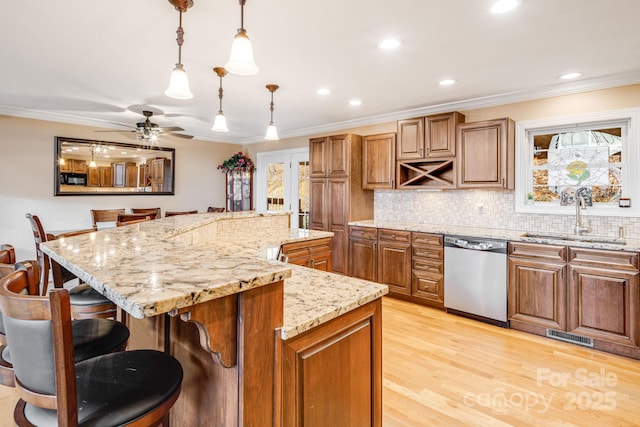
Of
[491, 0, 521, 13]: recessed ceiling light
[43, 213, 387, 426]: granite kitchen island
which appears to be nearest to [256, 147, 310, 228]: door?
[491, 0, 521, 13]: recessed ceiling light

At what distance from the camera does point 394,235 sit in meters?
4.24

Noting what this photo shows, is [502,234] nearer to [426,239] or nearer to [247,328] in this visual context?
[426,239]

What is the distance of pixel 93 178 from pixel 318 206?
3.49 meters

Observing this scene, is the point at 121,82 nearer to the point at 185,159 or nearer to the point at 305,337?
the point at 185,159

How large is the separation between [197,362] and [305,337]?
41 centimetres

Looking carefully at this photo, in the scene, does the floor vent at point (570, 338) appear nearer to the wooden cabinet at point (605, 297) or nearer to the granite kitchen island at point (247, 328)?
the wooden cabinet at point (605, 297)

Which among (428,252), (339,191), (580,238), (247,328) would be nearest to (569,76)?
(580,238)

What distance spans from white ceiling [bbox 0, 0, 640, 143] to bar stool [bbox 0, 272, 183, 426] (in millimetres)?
1918

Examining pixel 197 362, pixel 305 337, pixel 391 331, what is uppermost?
pixel 305 337

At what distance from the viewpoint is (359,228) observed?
4613 mm

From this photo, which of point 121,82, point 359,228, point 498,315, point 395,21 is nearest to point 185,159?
point 121,82

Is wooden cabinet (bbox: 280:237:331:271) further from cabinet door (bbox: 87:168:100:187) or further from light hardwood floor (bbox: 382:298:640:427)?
cabinet door (bbox: 87:168:100:187)

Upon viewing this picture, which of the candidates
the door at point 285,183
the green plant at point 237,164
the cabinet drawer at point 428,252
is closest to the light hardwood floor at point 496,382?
the cabinet drawer at point 428,252

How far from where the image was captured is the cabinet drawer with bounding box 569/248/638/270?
2779 mm
